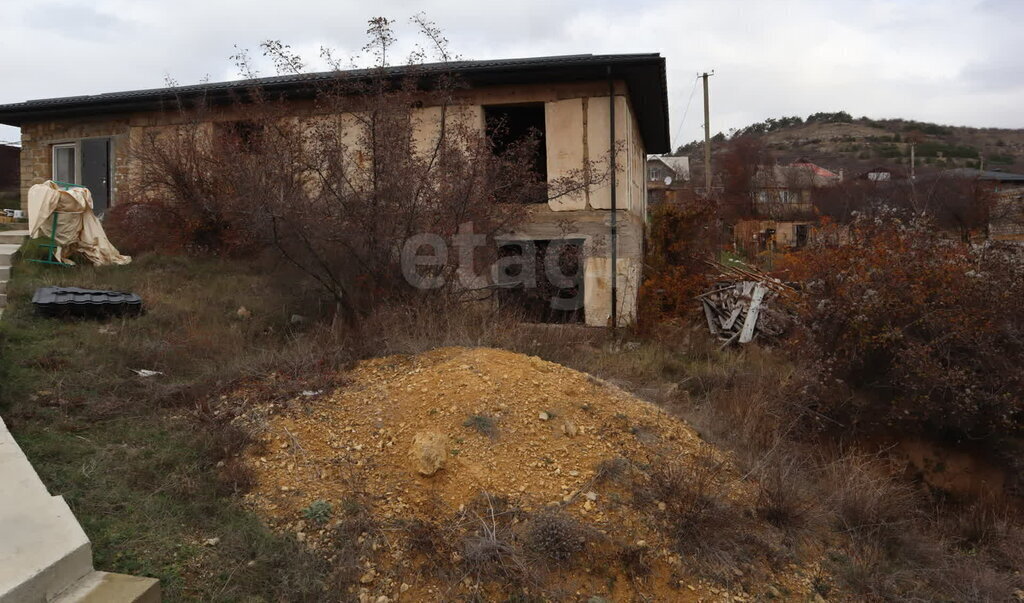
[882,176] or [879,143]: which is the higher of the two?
[879,143]

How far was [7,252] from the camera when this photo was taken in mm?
10156

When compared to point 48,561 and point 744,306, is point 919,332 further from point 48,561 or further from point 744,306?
point 48,561

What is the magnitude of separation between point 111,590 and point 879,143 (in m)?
65.4

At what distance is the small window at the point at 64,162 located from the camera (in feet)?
46.5

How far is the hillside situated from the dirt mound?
4322 centimetres

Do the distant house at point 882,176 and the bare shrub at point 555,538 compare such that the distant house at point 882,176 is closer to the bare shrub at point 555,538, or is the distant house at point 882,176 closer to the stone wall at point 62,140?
the stone wall at point 62,140

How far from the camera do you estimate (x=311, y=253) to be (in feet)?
25.3

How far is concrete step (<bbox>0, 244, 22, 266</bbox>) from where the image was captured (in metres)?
9.74

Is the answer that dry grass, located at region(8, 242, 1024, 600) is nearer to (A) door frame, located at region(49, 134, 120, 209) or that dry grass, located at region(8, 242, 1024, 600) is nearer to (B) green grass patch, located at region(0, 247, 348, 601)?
(B) green grass patch, located at region(0, 247, 348, 601)

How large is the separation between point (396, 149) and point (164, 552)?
203 inches

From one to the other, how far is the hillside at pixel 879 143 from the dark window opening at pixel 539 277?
1481 inches

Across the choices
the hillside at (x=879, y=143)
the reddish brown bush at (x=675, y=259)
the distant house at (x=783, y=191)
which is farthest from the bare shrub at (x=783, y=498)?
the hillside at (x=879, y=143)

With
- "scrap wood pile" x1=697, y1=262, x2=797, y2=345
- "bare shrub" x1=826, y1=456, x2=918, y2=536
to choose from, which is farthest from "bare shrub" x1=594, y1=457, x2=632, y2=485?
"scrap wood pile" x1=697, y1=262, x2=797, y2=345

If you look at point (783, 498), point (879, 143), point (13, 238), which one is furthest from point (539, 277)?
point (879, 143)
